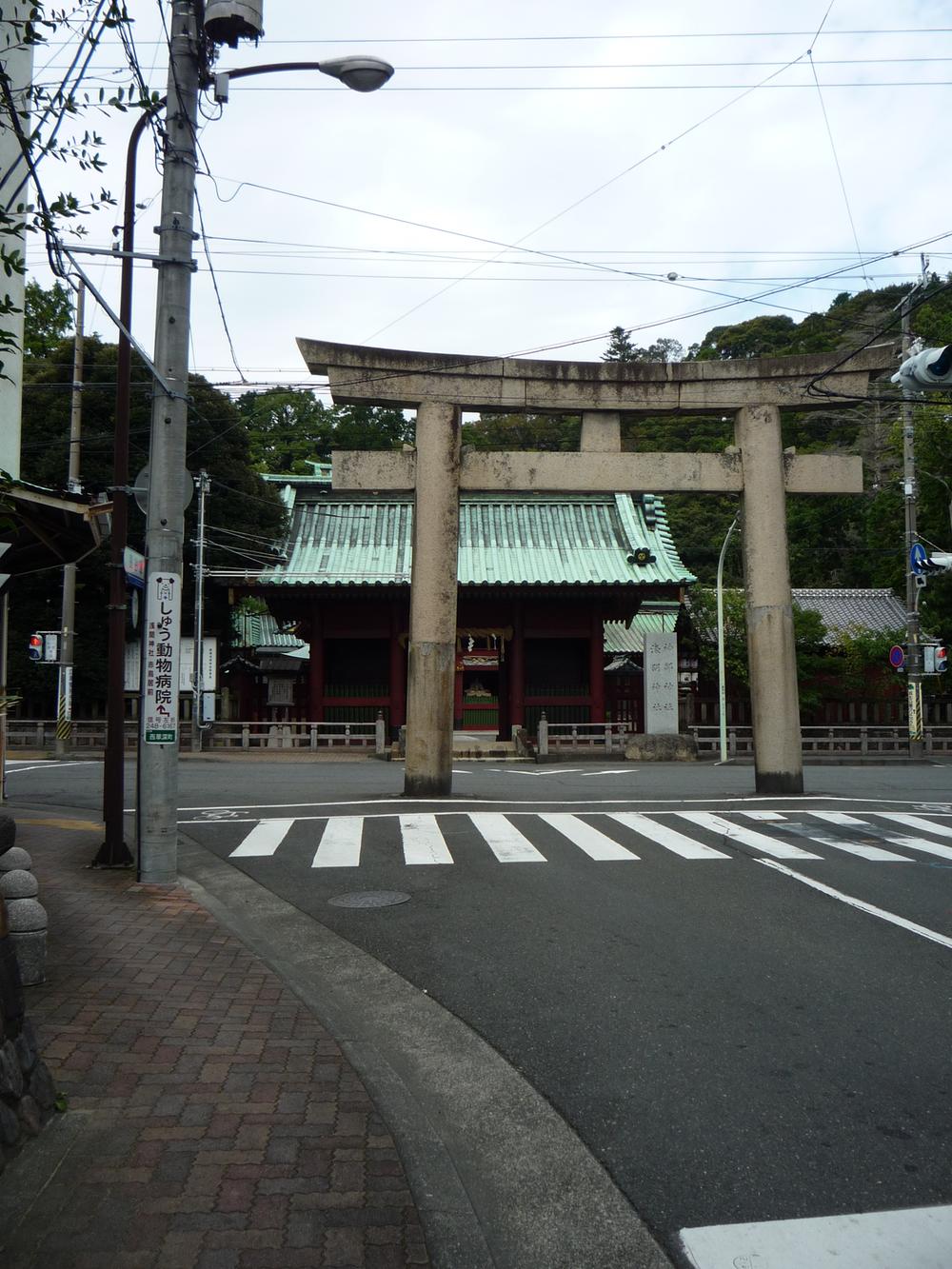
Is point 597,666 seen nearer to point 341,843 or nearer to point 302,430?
point 341,843

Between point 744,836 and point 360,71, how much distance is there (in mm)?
9247

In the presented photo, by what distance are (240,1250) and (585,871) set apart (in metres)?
6.81

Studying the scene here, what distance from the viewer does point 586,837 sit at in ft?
39.0

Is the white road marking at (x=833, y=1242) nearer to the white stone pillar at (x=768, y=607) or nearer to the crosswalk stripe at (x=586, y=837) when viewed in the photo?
the crosswalk stripe at (x=586, y=837)

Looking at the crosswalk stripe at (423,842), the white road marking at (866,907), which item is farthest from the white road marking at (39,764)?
the white road marking at (866,907)

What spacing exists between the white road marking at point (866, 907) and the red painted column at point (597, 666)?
71.6 ft

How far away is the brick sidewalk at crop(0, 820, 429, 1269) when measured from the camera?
127 inches

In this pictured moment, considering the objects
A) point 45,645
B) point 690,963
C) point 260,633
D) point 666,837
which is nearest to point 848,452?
point 260,633

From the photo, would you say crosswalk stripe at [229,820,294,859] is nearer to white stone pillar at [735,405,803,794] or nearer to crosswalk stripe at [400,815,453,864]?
crosswalk stripe at [400,815,453,864]

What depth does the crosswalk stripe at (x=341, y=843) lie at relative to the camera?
10.5 meters

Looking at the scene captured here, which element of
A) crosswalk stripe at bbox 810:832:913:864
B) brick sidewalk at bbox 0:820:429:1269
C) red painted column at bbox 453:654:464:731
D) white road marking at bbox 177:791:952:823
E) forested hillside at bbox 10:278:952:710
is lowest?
brick sidewalk at bbox 0:820:429:1269

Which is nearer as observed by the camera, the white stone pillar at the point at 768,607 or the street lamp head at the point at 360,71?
the street lamp head at the point at 360,71

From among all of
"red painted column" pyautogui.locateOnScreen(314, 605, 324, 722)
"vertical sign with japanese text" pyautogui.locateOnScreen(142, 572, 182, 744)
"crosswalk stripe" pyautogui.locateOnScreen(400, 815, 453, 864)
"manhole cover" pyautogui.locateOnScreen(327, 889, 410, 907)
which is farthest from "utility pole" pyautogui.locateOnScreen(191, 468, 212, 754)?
"manhole cover" pyautogui.locateOnScreen(327, 889, 410, 907)

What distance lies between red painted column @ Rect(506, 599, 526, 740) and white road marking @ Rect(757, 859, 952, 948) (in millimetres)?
21679
